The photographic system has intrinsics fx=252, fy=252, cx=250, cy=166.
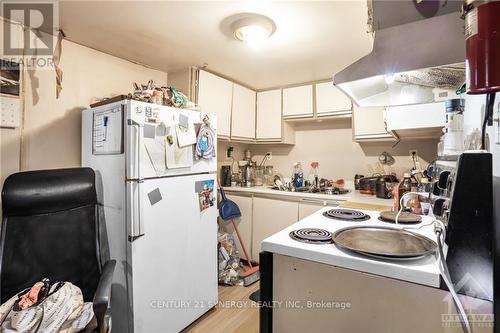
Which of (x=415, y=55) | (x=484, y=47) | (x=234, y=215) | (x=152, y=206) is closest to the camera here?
(x=484, y=47)

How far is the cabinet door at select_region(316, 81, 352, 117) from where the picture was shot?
8.62 ft

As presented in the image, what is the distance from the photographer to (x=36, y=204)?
1.34 metres

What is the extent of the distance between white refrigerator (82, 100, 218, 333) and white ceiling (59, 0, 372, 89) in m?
0.54

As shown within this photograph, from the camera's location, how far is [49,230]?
1.38m

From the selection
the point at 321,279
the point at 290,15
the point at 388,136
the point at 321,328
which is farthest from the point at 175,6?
the point at 388,136

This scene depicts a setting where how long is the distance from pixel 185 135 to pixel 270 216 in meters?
1.39

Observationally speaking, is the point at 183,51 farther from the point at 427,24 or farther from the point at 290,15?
the point at 427,24

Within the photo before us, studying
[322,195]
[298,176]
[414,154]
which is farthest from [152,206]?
[414,154]

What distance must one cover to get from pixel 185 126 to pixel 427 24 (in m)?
1.40

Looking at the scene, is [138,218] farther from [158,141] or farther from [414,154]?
[414,154]

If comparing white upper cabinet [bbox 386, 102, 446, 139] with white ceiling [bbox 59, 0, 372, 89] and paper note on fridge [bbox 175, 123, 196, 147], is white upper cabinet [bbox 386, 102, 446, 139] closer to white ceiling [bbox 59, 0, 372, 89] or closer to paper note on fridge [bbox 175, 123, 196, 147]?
white ceiling [bbox 59, 0, 372, 89]

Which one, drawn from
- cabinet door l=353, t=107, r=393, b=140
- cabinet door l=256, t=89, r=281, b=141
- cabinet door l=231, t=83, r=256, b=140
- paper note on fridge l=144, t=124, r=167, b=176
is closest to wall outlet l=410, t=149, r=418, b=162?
cabinet door l=353, t=107, r=393, b=140

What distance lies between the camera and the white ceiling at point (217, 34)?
1.45 metres

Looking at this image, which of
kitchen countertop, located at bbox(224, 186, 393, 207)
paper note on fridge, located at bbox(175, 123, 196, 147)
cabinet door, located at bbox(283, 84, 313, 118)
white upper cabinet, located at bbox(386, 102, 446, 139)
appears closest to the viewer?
white upper cabinet, located at bbox(386, 102, 446, 139)
